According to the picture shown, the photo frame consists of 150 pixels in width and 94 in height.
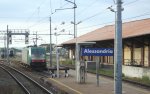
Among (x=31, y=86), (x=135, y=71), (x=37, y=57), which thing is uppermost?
(x=37, y=57)

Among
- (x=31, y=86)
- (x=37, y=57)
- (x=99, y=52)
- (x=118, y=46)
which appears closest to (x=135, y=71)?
(x=31, y=86)

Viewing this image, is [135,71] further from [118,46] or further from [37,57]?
[118,46]

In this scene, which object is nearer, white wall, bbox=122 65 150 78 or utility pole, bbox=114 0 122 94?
utility pole, bbox=114 0 122 94

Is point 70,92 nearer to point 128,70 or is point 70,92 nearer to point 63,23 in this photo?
point 128,70

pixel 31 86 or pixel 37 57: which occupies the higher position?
pixel 37 57

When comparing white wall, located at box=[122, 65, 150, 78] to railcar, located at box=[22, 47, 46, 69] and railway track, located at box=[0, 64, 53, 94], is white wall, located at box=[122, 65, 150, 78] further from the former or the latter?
railcar, located at box=[22, 47, 46, 69]

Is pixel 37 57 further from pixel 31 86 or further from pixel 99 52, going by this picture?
pixel 99 52

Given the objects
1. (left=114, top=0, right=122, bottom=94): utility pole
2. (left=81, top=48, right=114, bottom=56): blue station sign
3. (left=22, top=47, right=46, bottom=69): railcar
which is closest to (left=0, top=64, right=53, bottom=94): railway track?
(left=81, top=48, right=114, bottom=56): blue station sign

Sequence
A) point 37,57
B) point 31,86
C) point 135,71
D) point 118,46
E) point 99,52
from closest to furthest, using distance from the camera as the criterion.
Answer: point 118,46, point 99,52, point 31,86, point 135,71, point 37,57

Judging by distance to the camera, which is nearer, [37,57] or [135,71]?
[135,71]

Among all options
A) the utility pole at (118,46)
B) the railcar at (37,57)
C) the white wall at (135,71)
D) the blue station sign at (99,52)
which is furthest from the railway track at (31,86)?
the railcar at (37,57)

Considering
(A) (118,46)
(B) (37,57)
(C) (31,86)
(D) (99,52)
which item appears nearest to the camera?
(A) (118,46)

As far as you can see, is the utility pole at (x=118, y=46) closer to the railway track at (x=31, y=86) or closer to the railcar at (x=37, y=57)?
the railway track at (x=31, y=86)

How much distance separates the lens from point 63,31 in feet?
246
